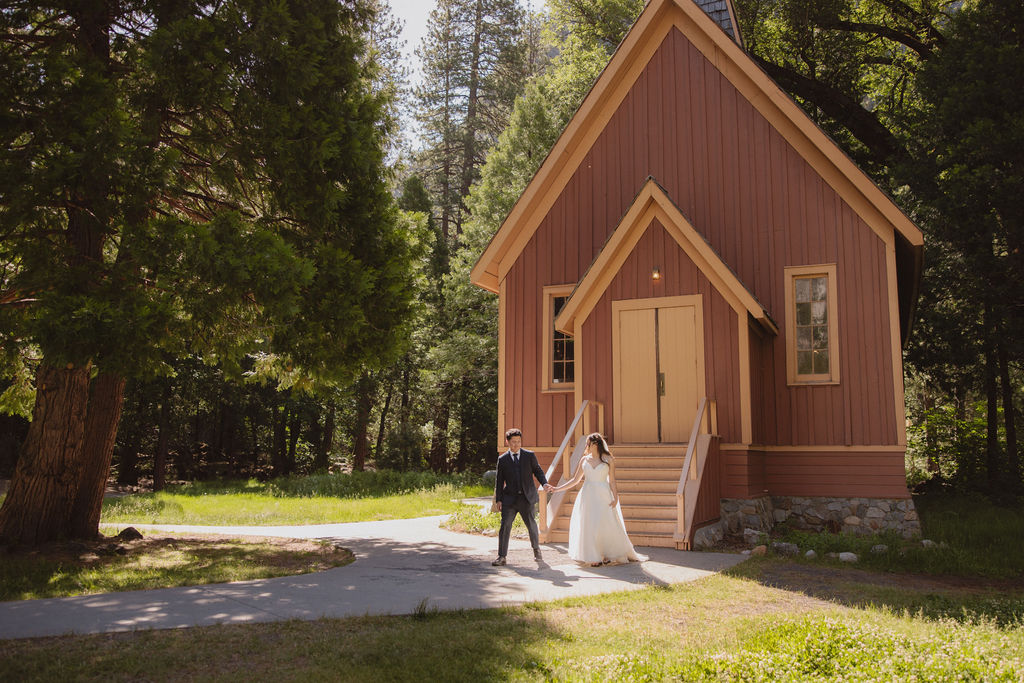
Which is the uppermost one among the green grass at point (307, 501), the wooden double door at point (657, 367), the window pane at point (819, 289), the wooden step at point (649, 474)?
the window pane at point (819, 289)

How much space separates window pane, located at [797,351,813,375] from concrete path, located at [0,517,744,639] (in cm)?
423

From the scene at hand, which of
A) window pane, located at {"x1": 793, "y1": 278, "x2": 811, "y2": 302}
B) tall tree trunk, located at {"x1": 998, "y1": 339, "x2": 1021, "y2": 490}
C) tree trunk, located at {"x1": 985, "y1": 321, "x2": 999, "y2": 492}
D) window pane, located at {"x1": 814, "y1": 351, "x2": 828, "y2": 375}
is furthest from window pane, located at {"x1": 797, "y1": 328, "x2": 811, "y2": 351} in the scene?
tree trunk, located at {"x1": 985, "y1": 321, "x2": 999, "y2": 492}

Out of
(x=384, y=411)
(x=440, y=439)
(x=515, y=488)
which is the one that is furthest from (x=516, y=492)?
(x=384, y=411)

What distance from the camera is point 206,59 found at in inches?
363

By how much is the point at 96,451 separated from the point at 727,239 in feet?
34.7

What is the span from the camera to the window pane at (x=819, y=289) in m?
12.9

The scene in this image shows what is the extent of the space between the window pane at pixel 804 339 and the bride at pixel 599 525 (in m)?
5.11

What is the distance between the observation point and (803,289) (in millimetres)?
13062

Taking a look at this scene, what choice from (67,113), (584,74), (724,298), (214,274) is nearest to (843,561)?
(724,298)

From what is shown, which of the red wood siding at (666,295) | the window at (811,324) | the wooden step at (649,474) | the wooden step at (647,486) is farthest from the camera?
the window at (811,324)

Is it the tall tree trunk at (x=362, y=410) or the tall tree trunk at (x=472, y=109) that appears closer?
the tall tree trunk at (x=362, y=410)

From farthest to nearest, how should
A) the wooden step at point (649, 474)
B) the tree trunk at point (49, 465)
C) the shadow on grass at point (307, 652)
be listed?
the wooden step at point (649, 474)
the tree trunk at point (49, 465)
the shadow on grass at point (307, 652)

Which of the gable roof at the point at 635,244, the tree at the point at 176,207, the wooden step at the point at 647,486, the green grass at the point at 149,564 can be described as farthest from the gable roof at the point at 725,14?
the green grass at the point at 149,564

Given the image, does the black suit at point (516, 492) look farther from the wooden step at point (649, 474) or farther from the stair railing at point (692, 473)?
the wooden step at point (649, 474)
